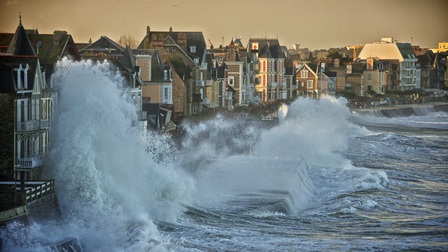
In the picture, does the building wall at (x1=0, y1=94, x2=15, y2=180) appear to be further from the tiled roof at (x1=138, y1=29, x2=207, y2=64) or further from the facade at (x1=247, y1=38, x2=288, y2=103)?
the facade at (x1=247, y1=38, x2=288, y2=103)

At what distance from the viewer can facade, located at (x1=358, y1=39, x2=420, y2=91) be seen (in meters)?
146

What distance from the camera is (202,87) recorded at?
77.4 metres

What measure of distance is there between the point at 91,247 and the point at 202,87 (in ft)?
151

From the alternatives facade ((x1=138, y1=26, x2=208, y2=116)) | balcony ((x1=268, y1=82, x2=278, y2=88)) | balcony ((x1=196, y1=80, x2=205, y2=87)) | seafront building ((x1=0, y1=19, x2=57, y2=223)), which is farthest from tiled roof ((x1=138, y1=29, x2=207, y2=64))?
seafront building ((x1=0, y1=19, x2=57, y2=223))

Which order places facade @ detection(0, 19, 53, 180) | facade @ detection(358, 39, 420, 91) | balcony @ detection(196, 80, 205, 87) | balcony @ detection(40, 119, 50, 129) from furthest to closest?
facade @ detection(358, 39, 420, 91), balcony @ detection(196, 80, 205, 87), balcony @ detection(40, 119, 50, 129), facade @ detection(0, 19, 53, 180)

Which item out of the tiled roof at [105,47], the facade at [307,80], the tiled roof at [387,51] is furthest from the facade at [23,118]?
the tiled roof at [387,51]

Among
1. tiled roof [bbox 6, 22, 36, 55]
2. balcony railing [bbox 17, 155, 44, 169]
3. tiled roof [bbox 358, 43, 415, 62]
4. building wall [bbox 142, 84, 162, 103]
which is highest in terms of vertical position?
tiled roof [bbox 358, 43, 415, 62]

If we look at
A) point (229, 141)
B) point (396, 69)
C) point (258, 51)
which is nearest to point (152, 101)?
point (229, 141)

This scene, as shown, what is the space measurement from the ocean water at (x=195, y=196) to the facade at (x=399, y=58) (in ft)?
279

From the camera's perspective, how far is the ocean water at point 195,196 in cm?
3388

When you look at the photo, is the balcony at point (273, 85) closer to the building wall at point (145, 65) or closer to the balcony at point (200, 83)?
the balcony at point (200, 83)

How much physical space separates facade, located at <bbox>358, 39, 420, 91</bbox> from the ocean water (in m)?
85.2

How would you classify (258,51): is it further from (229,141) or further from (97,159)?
(97,159)

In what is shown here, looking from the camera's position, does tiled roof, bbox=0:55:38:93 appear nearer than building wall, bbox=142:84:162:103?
Yes
